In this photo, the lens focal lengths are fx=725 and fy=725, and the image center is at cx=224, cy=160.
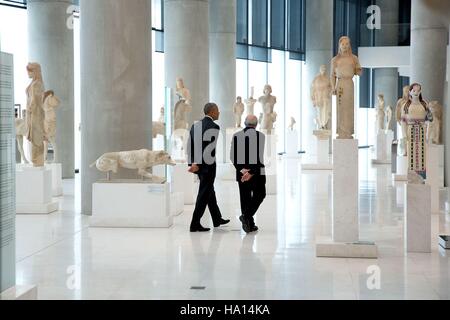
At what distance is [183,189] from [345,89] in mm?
6022

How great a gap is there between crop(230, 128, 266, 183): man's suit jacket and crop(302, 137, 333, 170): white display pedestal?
15.2 meters

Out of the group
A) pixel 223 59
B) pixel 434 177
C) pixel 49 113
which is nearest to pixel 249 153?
pixel 434 177

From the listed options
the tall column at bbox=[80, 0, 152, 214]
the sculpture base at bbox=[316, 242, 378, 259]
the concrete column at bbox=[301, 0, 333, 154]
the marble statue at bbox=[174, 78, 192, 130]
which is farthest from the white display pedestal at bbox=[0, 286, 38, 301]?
the concrete column at bbox=[301, 0, 333, 154]

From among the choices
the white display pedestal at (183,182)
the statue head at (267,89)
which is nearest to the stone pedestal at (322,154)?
the statue head at (267,89)

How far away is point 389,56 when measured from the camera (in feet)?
119

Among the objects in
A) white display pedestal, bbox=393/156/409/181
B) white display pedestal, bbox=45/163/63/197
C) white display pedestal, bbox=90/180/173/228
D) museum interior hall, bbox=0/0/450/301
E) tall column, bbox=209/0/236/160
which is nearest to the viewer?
museum interior hall, bbox=0/0/450/301

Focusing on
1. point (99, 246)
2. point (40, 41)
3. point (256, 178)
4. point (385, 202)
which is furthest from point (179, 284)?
point (40, 41)

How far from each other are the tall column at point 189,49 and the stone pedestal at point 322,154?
247 inches

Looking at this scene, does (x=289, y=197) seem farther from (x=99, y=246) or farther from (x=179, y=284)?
(x=179, y=284)

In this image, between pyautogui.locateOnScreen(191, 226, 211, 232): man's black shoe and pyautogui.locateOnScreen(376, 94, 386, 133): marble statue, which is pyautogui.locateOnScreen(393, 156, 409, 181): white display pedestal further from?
pyautogui.locateOnScreen(376, 94, 386, 133): marble statue

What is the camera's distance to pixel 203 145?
10.8 m

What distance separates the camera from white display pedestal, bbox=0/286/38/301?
15.9 feet

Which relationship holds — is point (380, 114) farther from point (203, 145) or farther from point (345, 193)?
point (345, 193)
